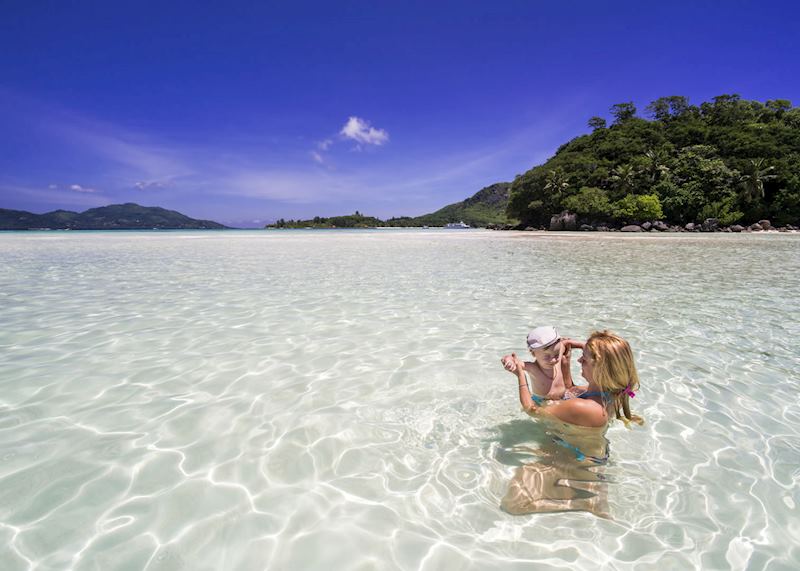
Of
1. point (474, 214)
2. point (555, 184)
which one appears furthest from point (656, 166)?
point (474, 214)

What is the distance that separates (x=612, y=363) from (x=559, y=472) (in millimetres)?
834

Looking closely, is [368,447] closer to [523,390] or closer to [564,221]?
[523,390]

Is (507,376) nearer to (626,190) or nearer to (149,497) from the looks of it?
(149,497)

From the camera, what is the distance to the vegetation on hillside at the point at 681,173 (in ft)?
158

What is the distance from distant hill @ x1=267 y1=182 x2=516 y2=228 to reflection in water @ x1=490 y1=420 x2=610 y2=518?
132 metres

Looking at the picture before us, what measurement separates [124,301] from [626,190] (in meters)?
64.2

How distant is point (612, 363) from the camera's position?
228 centimetres

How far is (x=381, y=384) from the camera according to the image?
4.02 metres

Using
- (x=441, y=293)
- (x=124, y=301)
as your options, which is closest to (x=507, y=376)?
(x=441, y=293)

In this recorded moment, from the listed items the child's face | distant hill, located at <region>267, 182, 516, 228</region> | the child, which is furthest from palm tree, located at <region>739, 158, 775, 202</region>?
distant hill, located at <region>267, 182, 516, 228</region>

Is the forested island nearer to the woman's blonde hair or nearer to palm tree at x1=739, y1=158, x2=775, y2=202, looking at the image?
palm tree at x1=739, y1=158, x2=775, y2=202

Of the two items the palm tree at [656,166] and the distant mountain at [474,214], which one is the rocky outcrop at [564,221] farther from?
the distant mountain at [474,214]

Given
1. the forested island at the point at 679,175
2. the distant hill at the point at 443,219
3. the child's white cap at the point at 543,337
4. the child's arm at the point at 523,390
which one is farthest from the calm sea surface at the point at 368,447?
the distant hill at the point at 443,219

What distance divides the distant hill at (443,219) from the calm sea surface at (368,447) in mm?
129902
